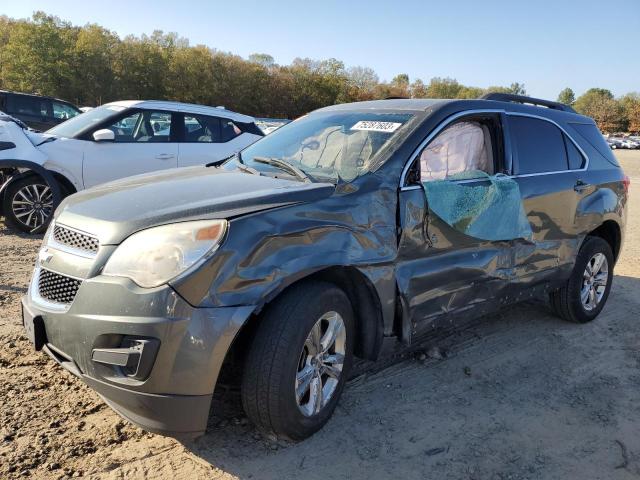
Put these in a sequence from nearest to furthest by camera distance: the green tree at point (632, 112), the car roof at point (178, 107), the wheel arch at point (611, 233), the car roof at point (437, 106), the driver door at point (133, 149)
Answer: the car roof at point (437, 106), the wheel arch at point (611, 233), the driver door at point (133, 149), the car roof at point (178, 107), the green tree at point (632, 112)

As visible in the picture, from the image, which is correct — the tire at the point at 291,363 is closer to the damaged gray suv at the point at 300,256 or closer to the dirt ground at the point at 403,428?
the damaged gray suv at the point at 300,256

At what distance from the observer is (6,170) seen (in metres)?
7.25

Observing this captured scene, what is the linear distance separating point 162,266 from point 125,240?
0.83 ft

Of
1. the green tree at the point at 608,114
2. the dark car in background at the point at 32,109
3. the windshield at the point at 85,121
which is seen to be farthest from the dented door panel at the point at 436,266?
the green tree at the point at 608,114

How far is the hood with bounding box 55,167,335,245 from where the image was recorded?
8.32ft

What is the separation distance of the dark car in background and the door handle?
1563 centimetres

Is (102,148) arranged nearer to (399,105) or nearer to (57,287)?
(399,105)

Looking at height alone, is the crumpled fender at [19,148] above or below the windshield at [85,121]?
below

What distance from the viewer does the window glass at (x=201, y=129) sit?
8172 mm

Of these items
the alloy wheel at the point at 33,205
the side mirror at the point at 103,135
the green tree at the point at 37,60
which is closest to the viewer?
the alloy wheel at the point at 33,205

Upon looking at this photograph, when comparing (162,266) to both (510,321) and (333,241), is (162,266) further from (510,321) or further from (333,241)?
(510,321)

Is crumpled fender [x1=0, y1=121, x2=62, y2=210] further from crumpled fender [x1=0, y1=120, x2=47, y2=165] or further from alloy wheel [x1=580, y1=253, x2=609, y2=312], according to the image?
alloy wheel [x1=580, y1=253, x2=609, y2=312]

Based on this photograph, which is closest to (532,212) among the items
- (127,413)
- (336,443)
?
(336,443)

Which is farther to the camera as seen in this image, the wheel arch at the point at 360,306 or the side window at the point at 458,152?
the side window at the point at 458,152
